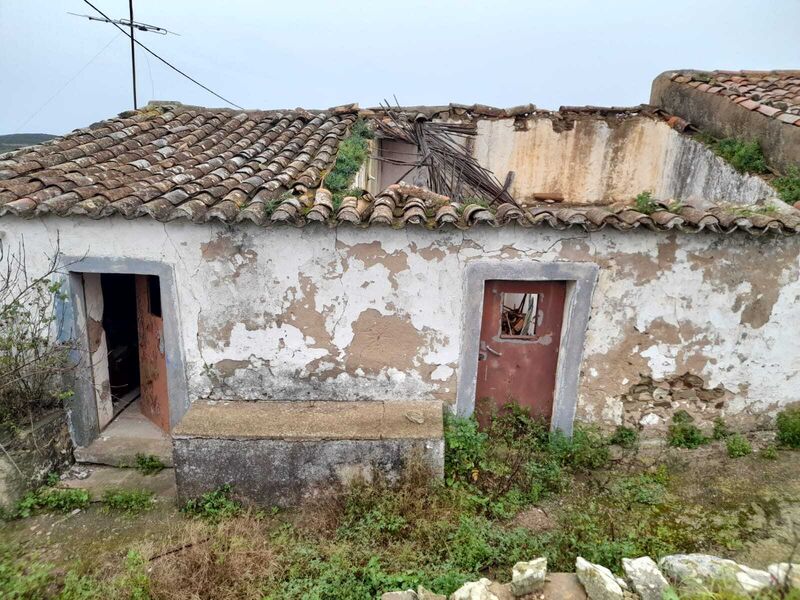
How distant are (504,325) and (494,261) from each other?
4.12 feet

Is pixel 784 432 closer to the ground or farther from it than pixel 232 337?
closer to the ground

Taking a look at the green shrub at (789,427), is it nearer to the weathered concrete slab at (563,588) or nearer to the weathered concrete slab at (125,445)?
the weathered concrete slab at (563,588)

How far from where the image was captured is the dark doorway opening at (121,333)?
6961 millimetres

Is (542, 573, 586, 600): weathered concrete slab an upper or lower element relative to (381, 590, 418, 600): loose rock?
upper

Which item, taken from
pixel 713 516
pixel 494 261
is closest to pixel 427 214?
pixel 494 261

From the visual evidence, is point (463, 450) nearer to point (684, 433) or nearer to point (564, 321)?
point (564, 321)

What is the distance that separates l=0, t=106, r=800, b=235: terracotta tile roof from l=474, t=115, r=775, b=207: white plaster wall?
13.2 ft

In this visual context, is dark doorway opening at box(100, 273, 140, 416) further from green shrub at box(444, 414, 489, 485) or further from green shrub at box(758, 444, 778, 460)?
green shrub at box(758, 444, 778, 460)

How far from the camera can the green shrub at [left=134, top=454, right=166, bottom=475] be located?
219 inches

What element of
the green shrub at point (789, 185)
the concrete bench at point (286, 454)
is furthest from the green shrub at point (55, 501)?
the green shrub at point (789, 185)

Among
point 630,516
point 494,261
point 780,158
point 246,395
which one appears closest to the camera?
point 630,516

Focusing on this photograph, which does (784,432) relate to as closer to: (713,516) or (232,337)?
(713,516)

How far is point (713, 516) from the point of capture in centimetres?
475

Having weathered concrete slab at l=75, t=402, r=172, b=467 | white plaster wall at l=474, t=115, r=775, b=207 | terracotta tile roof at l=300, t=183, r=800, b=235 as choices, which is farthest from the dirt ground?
white plaster wall at l=474, t=115, r=775, b=207
